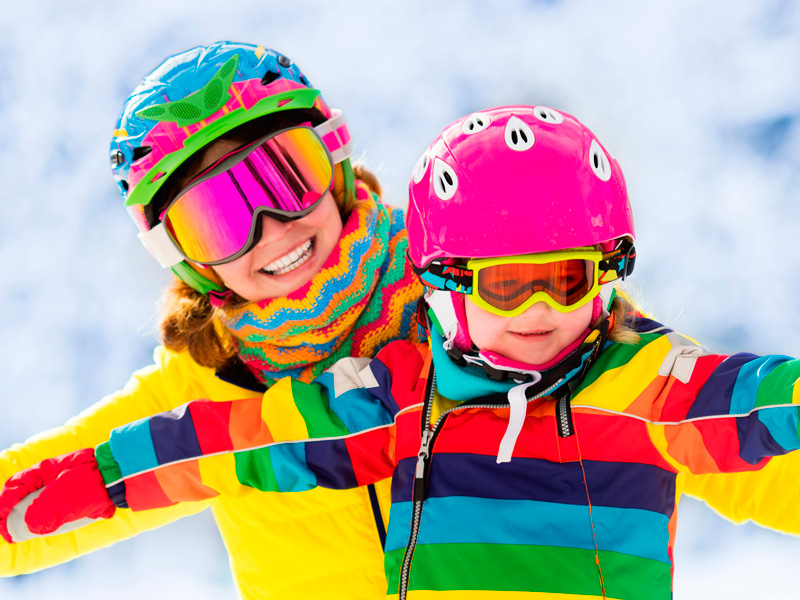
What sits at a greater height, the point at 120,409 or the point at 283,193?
the point at 283,193

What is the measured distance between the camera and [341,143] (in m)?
2.44

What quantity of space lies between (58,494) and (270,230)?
92 centimetres

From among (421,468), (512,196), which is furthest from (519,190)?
(421,468)

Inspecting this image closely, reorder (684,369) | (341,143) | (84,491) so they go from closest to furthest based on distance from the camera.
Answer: (684,369), (84,491), (341,143)

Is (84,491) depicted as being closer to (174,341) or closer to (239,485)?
(239,485)

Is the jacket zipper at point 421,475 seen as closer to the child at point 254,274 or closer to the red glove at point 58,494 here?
the child at point 254,274

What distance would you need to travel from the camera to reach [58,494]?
2002mm

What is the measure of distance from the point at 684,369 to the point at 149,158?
5.15ft

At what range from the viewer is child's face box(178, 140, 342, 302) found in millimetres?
2307

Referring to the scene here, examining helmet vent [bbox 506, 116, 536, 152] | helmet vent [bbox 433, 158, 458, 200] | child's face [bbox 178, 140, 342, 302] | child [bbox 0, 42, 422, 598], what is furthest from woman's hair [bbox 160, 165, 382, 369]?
helmet vent [bbox 506, 116, 536, 152]

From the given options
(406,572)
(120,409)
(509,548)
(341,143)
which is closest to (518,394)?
(509,548)

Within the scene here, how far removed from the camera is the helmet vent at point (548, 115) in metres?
1.98

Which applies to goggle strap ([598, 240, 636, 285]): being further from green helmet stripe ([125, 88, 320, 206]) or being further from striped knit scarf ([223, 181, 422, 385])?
green helmet stripe ([125, 88, 320, 206])

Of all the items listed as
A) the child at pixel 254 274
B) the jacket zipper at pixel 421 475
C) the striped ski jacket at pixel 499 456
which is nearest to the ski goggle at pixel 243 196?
the child at pixel 254 274
